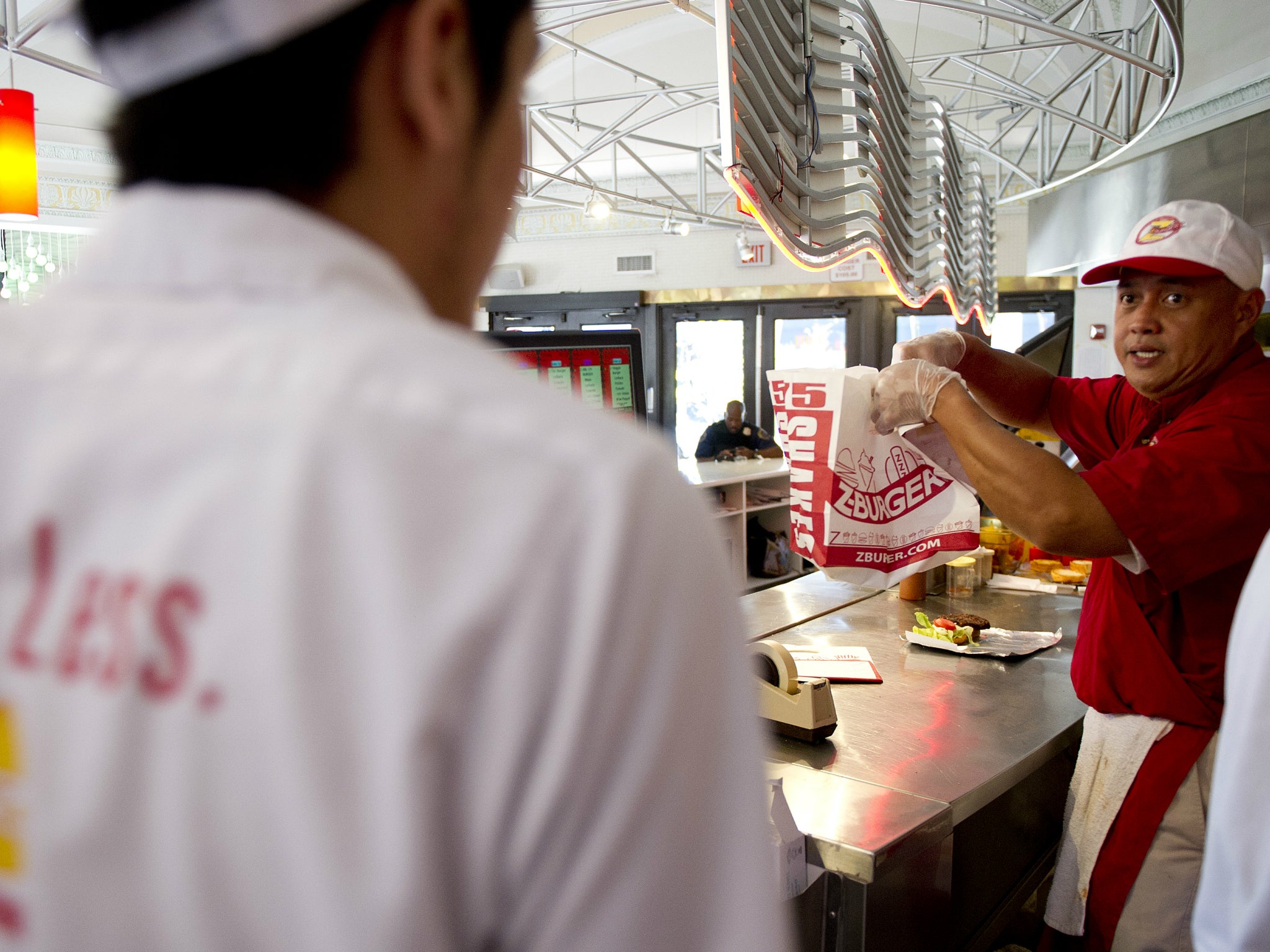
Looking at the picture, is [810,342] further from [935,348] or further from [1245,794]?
[1245,794]

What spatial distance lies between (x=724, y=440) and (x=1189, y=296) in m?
7.24

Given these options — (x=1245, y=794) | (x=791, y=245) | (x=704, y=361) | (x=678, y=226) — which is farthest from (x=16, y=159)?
(x=704, y=361)

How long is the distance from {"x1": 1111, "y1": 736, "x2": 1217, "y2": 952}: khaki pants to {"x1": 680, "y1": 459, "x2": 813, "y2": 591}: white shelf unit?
14.9 feet

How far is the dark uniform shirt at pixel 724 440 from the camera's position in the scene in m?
9.11

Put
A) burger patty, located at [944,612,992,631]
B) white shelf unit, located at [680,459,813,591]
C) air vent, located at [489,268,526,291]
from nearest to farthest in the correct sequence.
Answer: burger patty, located at [944,612,992,631] < white shelf unit, located at [680,459,813,591] < air vent, located at [489,268,526,291]

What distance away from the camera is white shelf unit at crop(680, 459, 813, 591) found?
7087 mm

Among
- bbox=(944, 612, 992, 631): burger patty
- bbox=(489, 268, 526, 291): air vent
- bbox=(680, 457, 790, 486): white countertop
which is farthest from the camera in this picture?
bbox=(489, 268, 526, 291): air vent

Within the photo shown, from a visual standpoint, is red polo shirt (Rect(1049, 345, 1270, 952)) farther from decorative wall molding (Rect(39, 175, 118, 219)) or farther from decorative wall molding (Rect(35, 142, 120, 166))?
decorative wall molding (Rect(39, 175, 118, 219))

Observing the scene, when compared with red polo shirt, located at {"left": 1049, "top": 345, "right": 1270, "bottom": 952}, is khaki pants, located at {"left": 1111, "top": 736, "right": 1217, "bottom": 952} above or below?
below

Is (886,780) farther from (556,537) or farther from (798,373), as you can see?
(556,537)

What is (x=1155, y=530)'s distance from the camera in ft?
5.56

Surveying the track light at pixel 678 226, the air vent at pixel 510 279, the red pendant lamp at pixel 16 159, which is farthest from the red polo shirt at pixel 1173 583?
the air vent at pixel 510 279

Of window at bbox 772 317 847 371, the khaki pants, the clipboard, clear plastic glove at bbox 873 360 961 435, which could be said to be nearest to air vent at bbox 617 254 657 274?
window at bbox 772 317 847 371

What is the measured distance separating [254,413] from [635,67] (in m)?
9.46
